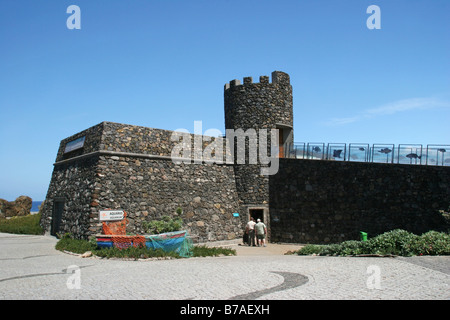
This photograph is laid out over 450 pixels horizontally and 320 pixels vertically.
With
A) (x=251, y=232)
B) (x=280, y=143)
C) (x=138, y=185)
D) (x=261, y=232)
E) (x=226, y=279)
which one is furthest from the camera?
(x=280, y=143)

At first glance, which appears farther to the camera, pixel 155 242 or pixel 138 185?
pixel 138 185

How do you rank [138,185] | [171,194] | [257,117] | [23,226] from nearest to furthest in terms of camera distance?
1. [138,185]
2. [171,194]
3. [257,117]
4. [23,226]

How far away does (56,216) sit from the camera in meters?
20.3

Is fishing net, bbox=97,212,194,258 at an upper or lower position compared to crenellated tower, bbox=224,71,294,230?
lower

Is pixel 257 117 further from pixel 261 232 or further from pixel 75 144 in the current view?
pixel 75 144

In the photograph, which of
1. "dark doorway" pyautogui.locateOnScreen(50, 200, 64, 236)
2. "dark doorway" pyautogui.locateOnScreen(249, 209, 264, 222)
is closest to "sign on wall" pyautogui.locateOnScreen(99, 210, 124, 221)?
"dark doorway" pyautogui.locateOnScreen(50, 200, 64, 236)

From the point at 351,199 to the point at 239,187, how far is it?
608 centimetres

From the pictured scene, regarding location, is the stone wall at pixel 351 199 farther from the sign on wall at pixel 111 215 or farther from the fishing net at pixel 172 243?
the sign on wall at pixel 111 215

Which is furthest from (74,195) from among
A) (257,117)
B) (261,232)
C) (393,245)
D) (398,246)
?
(398,246)

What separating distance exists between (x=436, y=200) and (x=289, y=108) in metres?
9.13

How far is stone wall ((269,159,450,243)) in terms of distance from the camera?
60.9 feet

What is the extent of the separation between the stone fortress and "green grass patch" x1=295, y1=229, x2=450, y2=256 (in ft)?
17.7

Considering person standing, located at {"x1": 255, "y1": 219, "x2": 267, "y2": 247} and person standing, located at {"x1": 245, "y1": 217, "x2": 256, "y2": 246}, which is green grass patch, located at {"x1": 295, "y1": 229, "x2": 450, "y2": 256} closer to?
person standing, located at {"x1": 255, "y1": 219, "x2": 267, "y2": 247}
